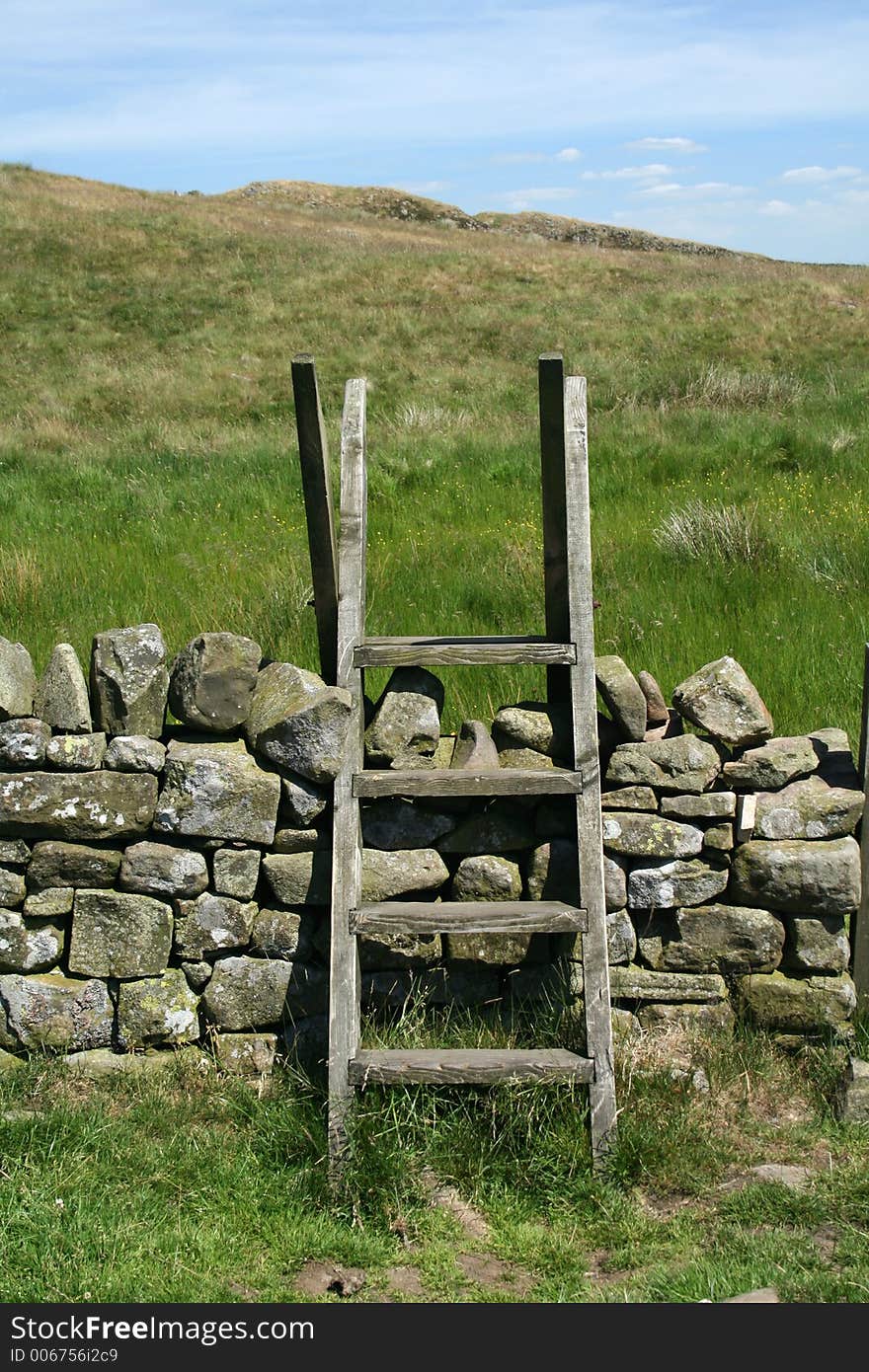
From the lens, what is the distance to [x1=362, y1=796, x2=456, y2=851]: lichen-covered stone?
4.26 m

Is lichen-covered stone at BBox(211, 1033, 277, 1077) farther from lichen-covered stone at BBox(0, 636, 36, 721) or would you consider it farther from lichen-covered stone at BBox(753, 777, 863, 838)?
lichen-covered stone at BBox(753, 777, 863, 838)

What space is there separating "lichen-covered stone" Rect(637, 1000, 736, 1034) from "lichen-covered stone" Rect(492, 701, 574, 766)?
102 cm

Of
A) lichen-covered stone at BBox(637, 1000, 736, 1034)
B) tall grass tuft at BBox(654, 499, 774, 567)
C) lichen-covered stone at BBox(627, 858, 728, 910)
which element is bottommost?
lichen-covered stone at BBox(637, 1000, 736, 1034)

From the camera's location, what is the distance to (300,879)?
13.6 ft

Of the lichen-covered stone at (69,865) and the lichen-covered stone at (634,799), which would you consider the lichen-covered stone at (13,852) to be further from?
the lichen-covered stone at (634,799)

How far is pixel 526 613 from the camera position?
6953 millimetres

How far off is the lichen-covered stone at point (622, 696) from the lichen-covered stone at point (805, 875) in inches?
24.5

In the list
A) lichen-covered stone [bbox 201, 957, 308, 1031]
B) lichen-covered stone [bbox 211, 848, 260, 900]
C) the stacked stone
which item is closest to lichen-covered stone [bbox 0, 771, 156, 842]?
the stacked stone

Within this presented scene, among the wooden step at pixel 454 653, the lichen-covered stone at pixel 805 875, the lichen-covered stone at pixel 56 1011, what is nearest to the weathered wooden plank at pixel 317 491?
the wooden step at pixel 454 653

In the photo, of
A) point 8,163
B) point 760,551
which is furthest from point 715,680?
point 8,163

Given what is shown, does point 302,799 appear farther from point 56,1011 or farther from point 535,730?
point 56,1011

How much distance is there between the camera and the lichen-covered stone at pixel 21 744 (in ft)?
13.4

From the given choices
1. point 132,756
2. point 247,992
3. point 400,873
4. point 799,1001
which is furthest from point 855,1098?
point 132,756

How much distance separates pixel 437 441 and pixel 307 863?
8626mm
